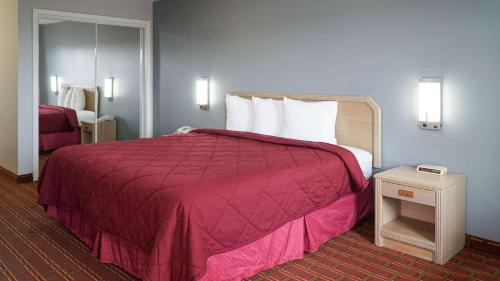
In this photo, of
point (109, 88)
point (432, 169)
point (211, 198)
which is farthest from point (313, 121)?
point (109, 88)

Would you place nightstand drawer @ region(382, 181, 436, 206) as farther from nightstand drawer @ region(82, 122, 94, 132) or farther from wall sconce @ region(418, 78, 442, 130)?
nightstand drawer @ region(82, 122, 94, 132)

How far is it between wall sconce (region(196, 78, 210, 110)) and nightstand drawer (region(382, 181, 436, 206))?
281 cm

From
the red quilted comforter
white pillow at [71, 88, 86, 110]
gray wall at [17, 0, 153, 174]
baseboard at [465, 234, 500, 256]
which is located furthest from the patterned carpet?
white pillow at [71, 88, 86, 110]

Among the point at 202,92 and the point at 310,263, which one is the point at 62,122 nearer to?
the point at 202,92

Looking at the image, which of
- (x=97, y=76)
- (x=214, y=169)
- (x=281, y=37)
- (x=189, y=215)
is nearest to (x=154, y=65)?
(x=97, y=76)

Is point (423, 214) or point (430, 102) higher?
point (430, 102)

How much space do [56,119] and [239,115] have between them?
7.99 ft

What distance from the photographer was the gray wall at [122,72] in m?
5.57

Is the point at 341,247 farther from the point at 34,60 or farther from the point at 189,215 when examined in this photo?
the point at 34,60

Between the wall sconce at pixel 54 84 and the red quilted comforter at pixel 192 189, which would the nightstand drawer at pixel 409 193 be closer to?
the red quilted comforter at pixel 192 189

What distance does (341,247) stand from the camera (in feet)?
9.98

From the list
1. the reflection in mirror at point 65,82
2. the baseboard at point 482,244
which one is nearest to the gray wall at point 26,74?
the reflection in mirror at point 65,82

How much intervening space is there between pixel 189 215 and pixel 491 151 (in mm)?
2166

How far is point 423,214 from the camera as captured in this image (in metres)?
3.24
